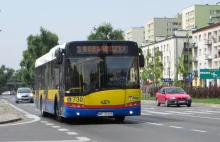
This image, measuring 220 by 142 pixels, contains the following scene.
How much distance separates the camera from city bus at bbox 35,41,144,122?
22547mm

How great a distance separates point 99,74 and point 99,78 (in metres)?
0.14

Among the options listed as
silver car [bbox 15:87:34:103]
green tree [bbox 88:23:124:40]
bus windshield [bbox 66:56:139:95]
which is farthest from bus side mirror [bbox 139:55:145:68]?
green tree [bbox 88:23:124:40]

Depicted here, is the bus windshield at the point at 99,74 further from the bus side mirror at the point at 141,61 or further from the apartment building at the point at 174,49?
the apartment building at the point at 174,49

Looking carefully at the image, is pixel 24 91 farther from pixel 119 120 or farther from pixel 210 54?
pixel 210 54

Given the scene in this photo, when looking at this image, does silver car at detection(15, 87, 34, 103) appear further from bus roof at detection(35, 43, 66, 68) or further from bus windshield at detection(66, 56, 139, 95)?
bus windshield at detection(66, 56, 139, 95)

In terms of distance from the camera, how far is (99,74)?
22562 millimetres

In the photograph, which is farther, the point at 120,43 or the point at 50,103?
the point at 50,103

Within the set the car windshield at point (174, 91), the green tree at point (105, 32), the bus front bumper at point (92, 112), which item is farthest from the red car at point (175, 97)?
the green tree at point (105, 32)

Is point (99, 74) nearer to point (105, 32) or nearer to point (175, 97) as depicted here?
point (175, 97)

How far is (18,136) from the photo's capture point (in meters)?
17.8

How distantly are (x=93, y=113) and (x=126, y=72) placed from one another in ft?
6.27

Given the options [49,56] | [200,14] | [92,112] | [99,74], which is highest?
[200,14]

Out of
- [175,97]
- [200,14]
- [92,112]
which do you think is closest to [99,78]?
[92,112]

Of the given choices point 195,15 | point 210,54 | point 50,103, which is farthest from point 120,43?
point 195,15
